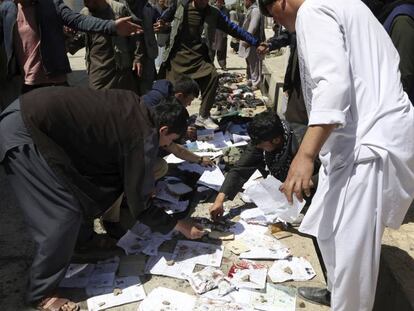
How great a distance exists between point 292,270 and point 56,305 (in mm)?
1320

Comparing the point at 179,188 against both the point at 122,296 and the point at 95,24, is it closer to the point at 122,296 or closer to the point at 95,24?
the point at 122,296

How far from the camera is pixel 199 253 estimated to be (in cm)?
275

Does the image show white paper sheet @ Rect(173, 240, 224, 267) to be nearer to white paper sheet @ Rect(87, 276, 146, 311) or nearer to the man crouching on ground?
white paper sheet @ Rect(87, 276, 146, 311)

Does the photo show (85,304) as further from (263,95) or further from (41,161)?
(263,95)

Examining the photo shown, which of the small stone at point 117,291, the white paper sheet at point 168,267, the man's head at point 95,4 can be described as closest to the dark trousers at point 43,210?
the small stone at point 117,291

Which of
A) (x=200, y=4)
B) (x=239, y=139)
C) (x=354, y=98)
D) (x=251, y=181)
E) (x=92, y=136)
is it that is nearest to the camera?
(x=354, y=98)

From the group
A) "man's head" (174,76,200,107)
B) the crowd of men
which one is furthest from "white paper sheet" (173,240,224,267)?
"man's head" (174,76,200,107)

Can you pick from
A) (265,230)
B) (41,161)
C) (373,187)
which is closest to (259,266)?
(265,230)

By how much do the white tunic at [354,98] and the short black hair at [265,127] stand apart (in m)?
0.96

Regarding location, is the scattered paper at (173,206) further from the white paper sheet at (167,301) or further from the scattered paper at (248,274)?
the white paper sheet at (167,301)

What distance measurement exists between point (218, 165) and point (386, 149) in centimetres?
250

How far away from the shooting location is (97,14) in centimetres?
425

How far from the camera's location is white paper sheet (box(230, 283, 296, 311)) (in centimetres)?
231

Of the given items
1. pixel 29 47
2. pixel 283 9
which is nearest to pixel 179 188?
pixel 29 47
